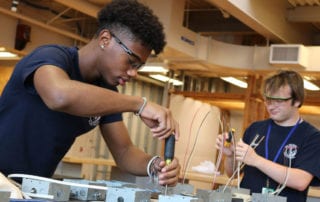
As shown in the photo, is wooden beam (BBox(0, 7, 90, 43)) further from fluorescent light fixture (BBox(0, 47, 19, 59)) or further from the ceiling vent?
the ceiling vent

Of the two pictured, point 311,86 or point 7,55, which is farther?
point 311,86

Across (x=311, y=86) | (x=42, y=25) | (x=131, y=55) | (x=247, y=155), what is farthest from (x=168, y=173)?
(x=311, y=86)

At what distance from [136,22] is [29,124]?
16.1 inches

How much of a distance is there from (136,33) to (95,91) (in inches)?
10.9

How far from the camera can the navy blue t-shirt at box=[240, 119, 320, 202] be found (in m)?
2.05

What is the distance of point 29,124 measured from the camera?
1.32 meters

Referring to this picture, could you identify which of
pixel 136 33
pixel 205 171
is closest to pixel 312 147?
pixel 136 33

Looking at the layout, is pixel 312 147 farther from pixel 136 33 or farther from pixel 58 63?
pixel 58 63

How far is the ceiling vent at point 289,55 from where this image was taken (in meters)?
5.20

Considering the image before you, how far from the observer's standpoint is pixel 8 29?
591 centimetres

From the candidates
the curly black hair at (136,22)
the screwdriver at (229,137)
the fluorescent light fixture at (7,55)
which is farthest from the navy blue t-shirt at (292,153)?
the fluorescent light fixture at (7,55)

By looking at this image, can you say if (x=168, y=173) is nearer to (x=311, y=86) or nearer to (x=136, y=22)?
(x=136, y=22)


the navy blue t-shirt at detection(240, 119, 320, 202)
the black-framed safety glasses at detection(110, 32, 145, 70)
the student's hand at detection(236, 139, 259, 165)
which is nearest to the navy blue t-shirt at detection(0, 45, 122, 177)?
the black-framed safety glasses at detection(110, 32, 145, 70)

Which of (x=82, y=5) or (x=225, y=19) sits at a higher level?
(x=225, y=19)
